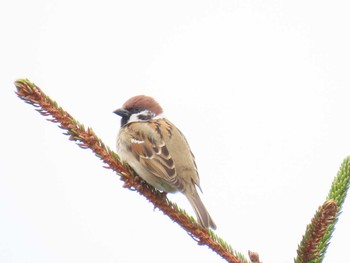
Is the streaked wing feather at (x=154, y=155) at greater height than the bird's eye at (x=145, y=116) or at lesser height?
lesser

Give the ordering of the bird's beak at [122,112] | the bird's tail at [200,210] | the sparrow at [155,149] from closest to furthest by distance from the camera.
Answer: the bird's tail at [200,210], the sparrow at [155,149], the bird's beak at [122,112]

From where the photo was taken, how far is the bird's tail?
2.53 m

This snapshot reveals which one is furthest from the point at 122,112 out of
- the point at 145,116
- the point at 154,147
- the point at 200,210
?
the point at 200,210

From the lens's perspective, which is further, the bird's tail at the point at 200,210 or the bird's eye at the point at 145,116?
the bird's eye at the point at 145,116

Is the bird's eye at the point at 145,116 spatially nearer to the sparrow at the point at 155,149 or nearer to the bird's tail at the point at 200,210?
the sparrow at the point at 155,149

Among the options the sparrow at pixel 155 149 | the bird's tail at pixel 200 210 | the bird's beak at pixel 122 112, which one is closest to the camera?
the bird's tail at pixel 200 210

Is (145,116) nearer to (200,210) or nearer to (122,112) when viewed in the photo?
(122,112)

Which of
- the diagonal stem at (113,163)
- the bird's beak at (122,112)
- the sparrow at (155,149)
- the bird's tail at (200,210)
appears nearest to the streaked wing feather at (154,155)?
the sparrow at (155,149)

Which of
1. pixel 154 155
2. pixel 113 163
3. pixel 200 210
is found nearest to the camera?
pixel 113 163

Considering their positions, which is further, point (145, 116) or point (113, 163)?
point (145, 116)

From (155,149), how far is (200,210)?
3.08ft

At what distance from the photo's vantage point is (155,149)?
3.80 m

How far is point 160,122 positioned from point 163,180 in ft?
2.23

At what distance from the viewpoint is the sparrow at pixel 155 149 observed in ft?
11.5
